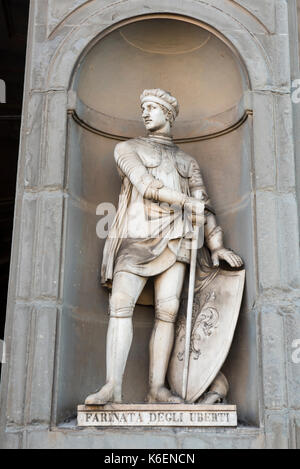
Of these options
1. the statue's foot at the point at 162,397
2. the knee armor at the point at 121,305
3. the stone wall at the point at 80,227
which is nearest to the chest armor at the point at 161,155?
the stone wall at the point at 80,227

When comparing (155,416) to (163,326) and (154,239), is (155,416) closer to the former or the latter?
(163,326)

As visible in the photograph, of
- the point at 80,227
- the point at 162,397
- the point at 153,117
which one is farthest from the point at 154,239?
the point at 162,397

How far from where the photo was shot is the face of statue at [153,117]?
636 cm

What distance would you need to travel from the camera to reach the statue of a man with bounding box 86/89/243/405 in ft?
18.7

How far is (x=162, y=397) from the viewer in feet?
18.6

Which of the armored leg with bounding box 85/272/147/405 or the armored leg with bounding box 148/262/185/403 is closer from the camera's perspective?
the armored leg with bounding box 85/272/147/405

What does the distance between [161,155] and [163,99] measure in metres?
0.50

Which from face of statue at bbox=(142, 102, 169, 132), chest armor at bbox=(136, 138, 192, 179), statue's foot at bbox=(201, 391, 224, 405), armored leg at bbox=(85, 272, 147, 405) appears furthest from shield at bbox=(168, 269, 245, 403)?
face of statue at bbox=(142, 102, 169, 132)

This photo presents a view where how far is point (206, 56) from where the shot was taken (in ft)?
22.8

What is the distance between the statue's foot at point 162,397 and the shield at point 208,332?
0.17 meters

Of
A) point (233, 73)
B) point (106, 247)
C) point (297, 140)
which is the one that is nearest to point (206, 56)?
point (233, 73)

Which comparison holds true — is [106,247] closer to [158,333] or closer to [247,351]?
[158,333]

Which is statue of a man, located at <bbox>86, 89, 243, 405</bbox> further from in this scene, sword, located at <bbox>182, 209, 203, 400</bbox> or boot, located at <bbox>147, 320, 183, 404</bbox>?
sword, located at <bbox>182, 209, 203, 400</bbox>

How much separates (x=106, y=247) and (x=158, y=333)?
843mm
